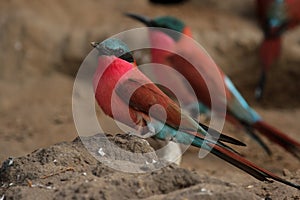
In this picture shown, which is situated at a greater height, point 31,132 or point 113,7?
point 113,7

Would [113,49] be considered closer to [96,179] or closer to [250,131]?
[96,179]

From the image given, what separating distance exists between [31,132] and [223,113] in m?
1.84

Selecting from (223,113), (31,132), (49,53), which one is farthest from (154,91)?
(49,53)

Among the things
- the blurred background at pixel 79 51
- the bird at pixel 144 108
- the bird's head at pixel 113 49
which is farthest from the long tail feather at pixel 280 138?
the bird's head at pixel 113 49

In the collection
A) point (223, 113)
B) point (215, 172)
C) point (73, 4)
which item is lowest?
point (215, 172)

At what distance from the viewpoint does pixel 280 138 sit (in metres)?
5.82

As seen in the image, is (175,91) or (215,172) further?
(175,91)

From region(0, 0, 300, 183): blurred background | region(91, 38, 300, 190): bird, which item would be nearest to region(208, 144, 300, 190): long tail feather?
region(91, 38, 300, 190): bird

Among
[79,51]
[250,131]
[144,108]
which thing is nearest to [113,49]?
[144,108]

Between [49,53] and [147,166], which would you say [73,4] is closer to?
[49,53]

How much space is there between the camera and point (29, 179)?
3512mm

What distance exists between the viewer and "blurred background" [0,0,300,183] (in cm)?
771

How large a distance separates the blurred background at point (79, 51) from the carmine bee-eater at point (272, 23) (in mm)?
291

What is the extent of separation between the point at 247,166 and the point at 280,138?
6.61ft
